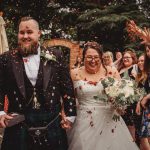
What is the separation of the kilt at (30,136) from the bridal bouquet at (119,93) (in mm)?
2226

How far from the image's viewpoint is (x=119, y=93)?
7246 millimetres

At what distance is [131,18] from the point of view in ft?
58.0

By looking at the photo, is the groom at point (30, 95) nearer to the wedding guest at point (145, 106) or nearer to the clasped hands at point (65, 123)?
the clasped hands at point (65, 123)

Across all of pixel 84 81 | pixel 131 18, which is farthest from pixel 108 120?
pixel 131 18

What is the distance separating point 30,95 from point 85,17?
13509mm

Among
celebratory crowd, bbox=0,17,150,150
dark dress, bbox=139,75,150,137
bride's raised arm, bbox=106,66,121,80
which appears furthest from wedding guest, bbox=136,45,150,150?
celebratory crowd, bbox=0,17,150,150

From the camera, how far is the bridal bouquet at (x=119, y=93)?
7238 millimetres

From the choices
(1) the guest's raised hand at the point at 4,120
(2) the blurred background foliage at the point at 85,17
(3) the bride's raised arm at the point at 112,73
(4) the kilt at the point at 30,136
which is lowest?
(4) the kilt at the point at 30,136

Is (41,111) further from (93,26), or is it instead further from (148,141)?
(93,26)

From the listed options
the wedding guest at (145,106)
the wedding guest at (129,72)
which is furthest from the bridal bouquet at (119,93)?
the wedding guest at (129,72)

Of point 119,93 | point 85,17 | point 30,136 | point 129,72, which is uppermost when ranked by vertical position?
point 85,17

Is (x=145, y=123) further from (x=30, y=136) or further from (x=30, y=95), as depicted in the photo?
(x=30, y=95)

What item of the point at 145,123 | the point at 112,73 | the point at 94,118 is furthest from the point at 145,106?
the point at 94,118

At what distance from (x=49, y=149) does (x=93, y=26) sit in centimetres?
1330
